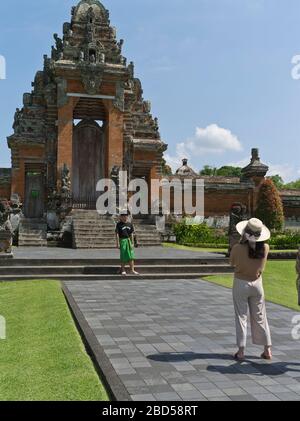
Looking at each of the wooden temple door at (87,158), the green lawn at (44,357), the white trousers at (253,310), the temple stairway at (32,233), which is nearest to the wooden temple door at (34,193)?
the wooden temple door at (87,158)

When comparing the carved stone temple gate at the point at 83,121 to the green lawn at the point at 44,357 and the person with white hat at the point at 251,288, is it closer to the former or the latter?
the green lawn at the point at 44,357

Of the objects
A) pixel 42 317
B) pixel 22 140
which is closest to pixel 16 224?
pixel 22 140

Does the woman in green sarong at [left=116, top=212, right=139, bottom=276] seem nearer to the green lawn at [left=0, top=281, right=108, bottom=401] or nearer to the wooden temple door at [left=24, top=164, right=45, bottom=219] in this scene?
the green lawn at [left=0, top=281, right=108, bottom=401]

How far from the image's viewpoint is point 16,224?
21.8m

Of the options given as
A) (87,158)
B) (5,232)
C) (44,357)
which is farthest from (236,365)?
(87,158)

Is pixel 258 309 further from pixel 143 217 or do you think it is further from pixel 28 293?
pixel 143 217

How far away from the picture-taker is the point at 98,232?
69.8 feet

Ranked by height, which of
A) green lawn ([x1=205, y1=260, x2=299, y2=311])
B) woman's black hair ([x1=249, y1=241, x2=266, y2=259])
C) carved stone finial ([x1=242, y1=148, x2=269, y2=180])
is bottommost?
green lawn ([x1=205, y1=260, x2=299, y2=311])

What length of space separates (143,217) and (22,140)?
7.56 m

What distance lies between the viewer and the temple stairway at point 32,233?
835 inches

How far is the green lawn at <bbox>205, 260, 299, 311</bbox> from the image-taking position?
10.8 meters

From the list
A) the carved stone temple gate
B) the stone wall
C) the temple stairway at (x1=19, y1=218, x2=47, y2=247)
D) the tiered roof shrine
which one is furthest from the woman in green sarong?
the stone wall

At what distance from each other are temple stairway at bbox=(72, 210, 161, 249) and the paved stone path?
9.77 m

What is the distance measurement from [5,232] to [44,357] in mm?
9082
